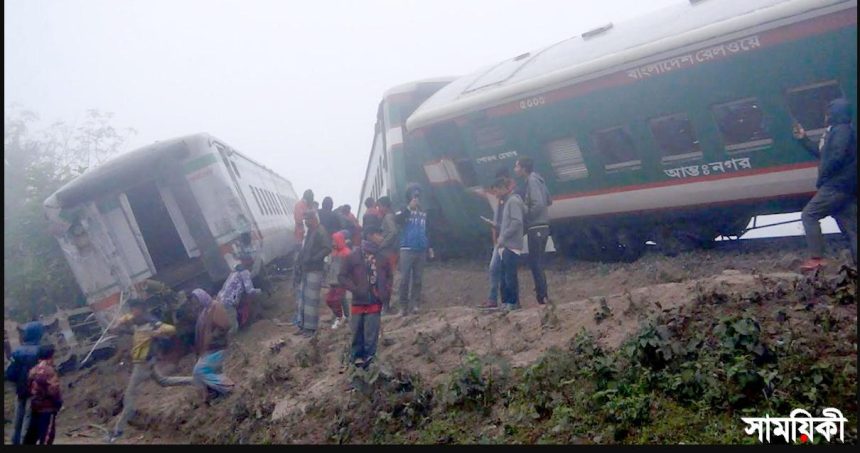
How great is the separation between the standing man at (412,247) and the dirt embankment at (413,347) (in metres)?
0.29

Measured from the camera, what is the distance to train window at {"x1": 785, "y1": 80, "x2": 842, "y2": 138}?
7.00 m

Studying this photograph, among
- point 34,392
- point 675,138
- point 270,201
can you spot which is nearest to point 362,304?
point 34,392

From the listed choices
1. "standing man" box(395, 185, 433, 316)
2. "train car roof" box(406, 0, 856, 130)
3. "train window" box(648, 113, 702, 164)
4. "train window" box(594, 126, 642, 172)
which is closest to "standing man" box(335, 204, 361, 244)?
"standing man" box(395, 185, 433, 316)

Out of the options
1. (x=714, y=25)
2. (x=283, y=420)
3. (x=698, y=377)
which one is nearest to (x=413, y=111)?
(x=714, y=25)

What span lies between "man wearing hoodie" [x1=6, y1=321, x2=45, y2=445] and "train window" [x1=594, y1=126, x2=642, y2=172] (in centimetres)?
Result: 623

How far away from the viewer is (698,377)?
4.84 meters

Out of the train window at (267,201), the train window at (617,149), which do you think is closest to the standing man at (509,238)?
the train window at (617,149)

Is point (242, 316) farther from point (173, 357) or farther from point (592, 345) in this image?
point (592, 345)

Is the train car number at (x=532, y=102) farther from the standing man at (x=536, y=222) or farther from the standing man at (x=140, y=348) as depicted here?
the standing man at (x=140, y=348)

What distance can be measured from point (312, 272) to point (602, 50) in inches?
167

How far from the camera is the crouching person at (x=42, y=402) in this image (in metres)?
6.29

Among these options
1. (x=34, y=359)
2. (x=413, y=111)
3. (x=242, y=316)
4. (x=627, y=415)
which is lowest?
(x=627, y=415)

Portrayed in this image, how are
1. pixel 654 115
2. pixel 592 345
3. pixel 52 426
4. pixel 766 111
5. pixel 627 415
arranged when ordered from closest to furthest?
pixel 627 415 → pixel 592 345 → pixel 52 426 → pixel 766 111 → pixel 654 115

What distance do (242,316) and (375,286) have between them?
3820 mm
